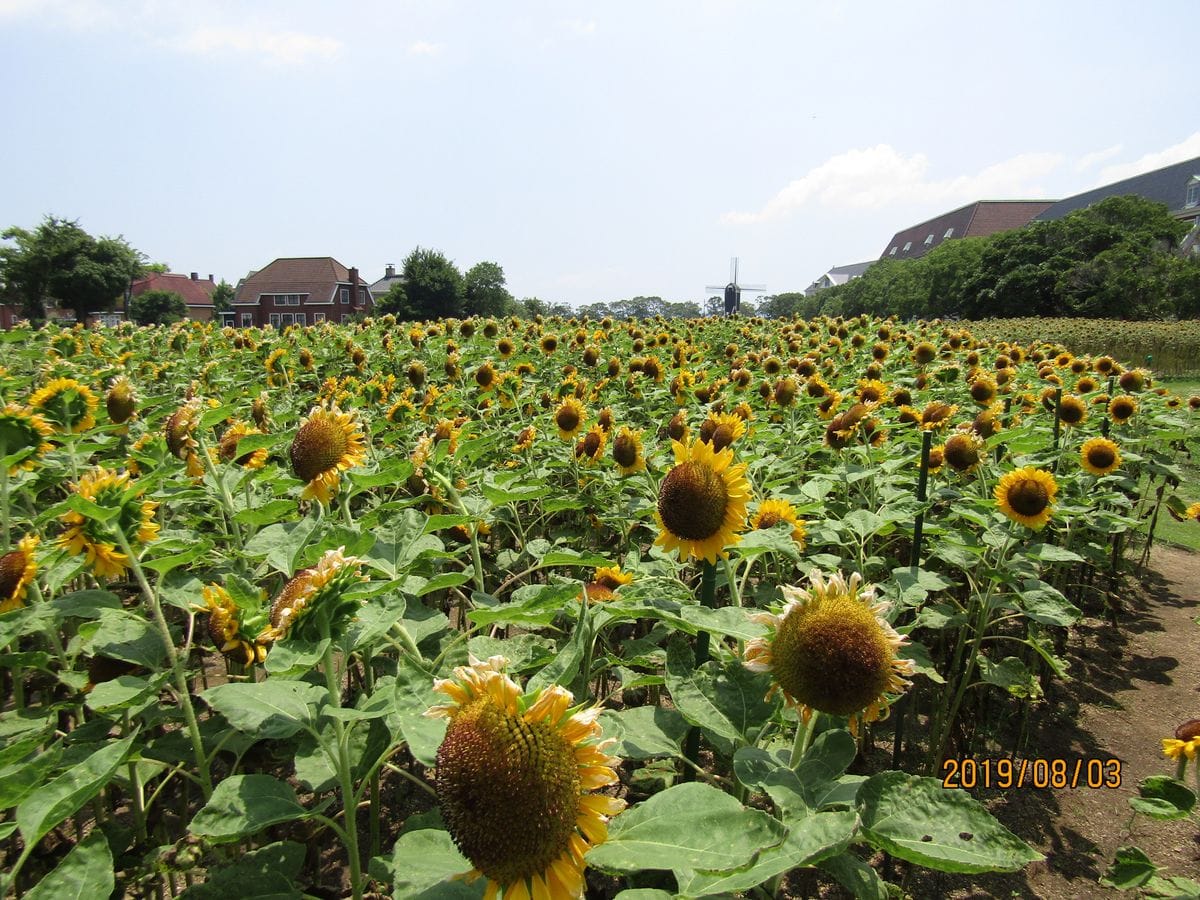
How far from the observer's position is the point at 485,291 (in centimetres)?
5075

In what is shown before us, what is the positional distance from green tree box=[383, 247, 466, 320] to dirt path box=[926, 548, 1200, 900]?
144ft

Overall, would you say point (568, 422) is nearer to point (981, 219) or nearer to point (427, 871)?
point (427, 871)

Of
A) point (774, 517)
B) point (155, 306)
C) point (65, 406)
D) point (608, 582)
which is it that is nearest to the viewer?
point (608, 582)

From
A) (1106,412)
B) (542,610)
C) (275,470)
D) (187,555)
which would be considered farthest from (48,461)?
(1106,412)

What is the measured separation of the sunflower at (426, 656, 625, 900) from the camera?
762mm

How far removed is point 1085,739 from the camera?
3.04 meters

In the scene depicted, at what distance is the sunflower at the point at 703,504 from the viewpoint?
1478mm

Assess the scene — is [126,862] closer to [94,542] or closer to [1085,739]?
[94,542]

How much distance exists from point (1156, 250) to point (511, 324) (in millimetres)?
42208

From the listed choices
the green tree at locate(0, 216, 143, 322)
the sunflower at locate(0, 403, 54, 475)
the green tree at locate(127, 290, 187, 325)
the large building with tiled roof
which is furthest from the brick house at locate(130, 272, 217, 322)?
the sunflower at locate(0, 403, 54, 475)

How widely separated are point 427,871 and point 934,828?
634 mm

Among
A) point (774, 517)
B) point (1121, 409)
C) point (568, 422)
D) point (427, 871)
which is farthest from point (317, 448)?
point (1121, 409)

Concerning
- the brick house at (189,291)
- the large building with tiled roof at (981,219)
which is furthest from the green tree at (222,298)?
the large building with tiled roof at (981,219)

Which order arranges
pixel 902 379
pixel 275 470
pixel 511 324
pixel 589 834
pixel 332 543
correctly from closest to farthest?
pixel 589 834 < pixel 332 543 < pixel 275 470 < pixel 902 379 < pixel 511 324
